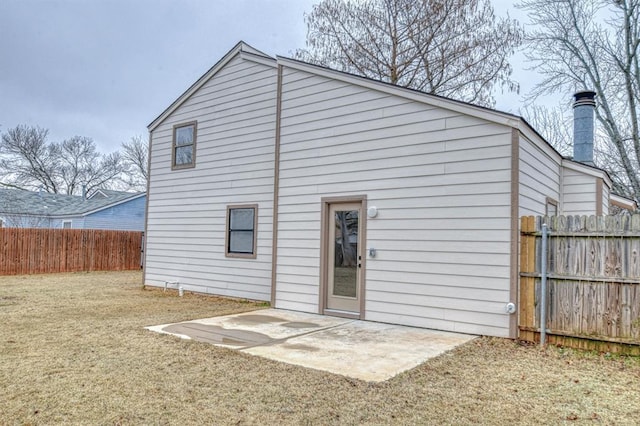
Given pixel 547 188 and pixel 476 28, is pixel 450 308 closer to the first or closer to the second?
pixel 547 188

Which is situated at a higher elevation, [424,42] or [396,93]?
[424,42]

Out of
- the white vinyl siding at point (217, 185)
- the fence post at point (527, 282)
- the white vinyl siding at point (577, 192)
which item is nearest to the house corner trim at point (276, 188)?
the white vinyl siding at point (217, 185)

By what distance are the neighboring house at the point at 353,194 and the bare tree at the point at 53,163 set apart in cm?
2489

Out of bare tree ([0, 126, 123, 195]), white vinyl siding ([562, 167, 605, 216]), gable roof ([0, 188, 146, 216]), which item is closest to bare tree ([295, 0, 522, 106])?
white vinyl siding ([562, 167, 605, 216])

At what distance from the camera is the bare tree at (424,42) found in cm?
1345

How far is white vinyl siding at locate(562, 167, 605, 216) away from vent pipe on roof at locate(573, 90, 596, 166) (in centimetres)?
82

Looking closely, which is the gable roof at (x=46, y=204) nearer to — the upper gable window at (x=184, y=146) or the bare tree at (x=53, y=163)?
the bare tree at (x=53, y=163)

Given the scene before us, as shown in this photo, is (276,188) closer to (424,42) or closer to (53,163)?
(424,42)

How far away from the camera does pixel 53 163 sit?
3180 cm

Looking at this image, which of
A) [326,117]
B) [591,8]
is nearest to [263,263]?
[326,117]

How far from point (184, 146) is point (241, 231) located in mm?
3024

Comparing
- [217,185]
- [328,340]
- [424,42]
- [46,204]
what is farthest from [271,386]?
[46,204]

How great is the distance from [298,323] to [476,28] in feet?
37.4

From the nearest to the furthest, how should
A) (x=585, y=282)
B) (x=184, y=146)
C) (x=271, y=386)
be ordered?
(x=271, y=386)
(x=585, y=282)
(x=184, y=146)
